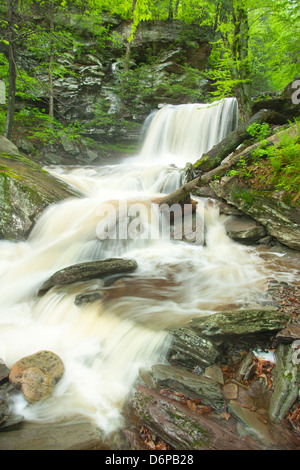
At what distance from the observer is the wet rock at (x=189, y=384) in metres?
2.56

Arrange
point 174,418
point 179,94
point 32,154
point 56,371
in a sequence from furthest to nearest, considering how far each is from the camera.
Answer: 1. point 179,94
2. point 32,154
3. point 56,371
4. point 174,418

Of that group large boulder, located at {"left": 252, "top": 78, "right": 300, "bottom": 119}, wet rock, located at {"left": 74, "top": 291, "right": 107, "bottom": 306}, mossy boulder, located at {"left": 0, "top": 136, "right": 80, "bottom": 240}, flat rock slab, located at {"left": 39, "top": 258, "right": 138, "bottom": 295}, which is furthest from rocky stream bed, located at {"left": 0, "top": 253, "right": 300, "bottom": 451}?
large boulder, located at {"left": 252, "top": 78, "right": 300, "bottom": 119}

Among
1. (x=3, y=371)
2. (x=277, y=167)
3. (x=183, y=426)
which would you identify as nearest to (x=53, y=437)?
(x=3, y=371)

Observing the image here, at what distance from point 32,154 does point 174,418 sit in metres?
12.2

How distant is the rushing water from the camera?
3.07 m

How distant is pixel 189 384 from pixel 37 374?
1.78 m

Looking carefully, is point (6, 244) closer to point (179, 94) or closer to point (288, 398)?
point (288, 398)

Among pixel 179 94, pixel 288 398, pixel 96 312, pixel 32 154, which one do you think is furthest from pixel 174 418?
pixel 179 94

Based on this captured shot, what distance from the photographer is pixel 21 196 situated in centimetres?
675

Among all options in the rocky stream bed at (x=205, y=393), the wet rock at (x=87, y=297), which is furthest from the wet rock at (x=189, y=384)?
the wet rock at (x=87, y=297)

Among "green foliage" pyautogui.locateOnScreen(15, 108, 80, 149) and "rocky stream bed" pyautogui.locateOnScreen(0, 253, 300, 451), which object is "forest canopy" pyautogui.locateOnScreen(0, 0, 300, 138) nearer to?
"green foliage" pyautogui.locateOnScreen(15, 108, 80, 149)

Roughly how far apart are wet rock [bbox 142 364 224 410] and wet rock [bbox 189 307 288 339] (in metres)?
0.52

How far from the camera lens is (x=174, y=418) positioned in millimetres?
2391

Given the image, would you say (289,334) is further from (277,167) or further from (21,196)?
(21,196)
